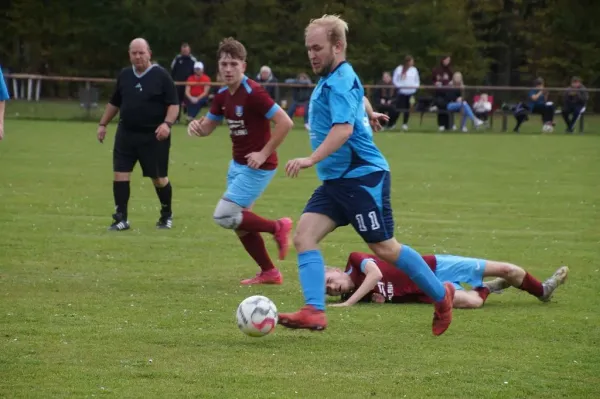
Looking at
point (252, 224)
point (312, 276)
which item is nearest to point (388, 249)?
point (312, 276)

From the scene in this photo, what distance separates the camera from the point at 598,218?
13750 millimetres

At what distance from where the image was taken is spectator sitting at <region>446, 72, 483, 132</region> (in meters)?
31.8

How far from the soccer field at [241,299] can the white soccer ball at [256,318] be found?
11cm

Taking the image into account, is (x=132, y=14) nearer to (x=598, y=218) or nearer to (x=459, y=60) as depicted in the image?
(x=459, y=60)

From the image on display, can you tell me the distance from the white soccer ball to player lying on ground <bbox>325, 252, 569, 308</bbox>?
1459 mm

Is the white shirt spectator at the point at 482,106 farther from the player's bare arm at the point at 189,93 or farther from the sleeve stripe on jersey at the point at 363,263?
the sleeve stripe on jersey at the point at 363,263

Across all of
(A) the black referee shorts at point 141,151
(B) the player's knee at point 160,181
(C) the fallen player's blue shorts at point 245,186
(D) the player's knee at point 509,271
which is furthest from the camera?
(B) the player's knee at point 160,181

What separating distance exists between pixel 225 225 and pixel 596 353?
3516 millimetres

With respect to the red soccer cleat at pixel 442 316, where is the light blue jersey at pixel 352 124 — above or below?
above

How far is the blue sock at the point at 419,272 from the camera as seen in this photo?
22.7 feet

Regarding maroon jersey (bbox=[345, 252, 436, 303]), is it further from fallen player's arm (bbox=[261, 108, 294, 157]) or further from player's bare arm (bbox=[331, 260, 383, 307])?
fallen player's arm (bbox=[261, 108, 294, 157])

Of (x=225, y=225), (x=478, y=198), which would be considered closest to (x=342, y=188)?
(x=225, y=225)

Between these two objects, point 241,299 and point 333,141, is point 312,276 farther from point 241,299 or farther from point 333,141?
point 241,299

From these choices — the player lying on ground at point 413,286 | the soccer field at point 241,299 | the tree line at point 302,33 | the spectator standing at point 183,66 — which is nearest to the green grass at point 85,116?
the spectator standing at point 183,66
